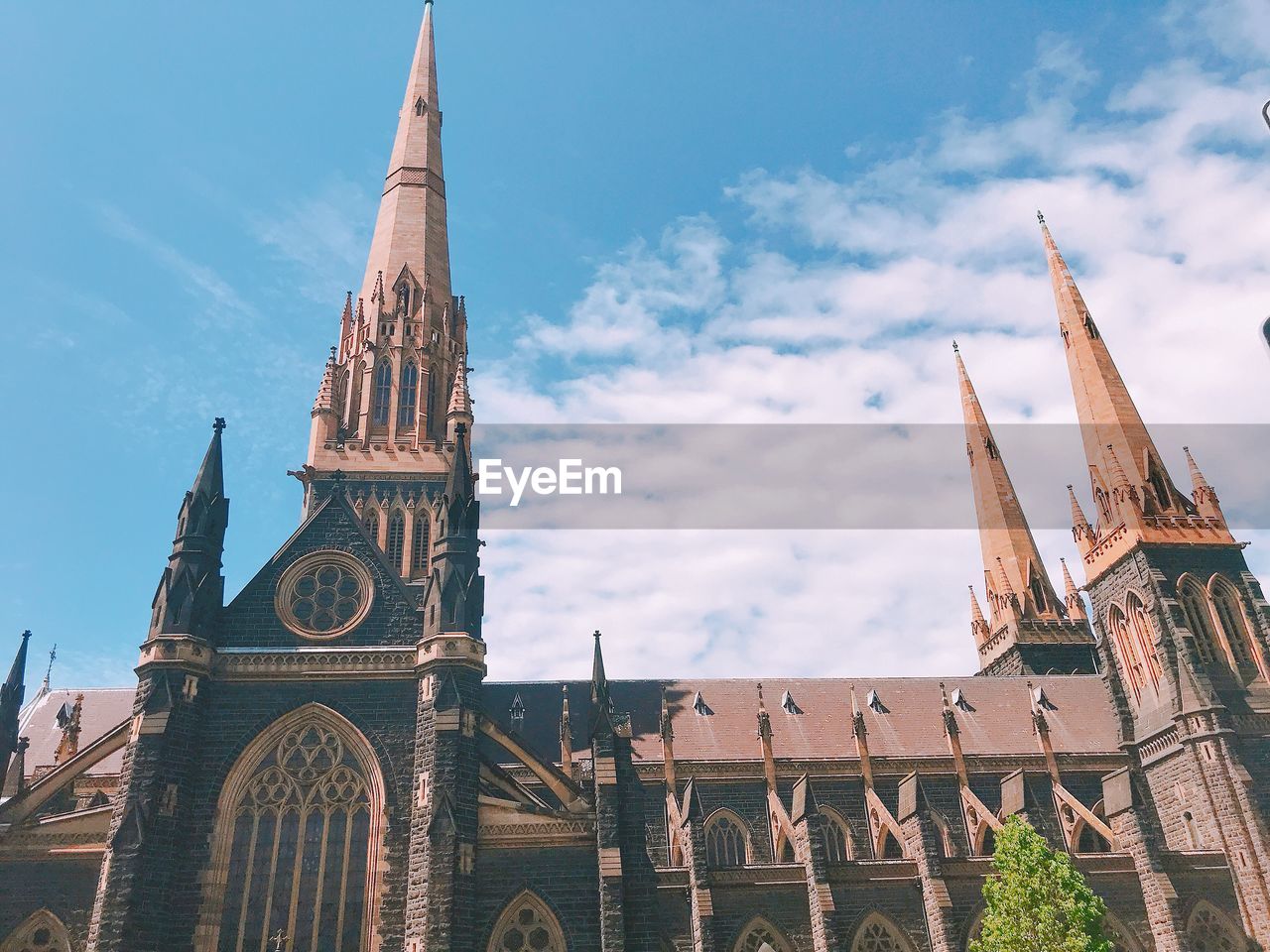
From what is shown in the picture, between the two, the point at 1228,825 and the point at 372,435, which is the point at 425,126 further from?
the point at 1228,825

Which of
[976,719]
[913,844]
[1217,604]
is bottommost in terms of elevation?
[913,844]

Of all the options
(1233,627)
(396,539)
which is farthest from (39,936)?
(1233,627)

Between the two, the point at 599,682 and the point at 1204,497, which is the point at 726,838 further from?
the point at 1204,497

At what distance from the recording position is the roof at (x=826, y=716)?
36.1 metres

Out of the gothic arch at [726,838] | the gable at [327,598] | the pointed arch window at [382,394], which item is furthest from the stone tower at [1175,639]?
the pointed arch window at [382,394]

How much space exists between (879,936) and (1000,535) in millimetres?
25879

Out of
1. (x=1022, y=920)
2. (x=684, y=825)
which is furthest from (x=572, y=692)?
(x=1022, y=920)

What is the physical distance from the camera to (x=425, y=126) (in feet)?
153

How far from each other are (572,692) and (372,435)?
1254 centimetres

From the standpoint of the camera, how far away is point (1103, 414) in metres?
42.2

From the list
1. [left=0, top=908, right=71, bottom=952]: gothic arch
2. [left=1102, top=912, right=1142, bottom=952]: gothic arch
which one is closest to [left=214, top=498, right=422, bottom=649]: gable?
[left=0, top=908, right=71, bottom=952]: gothic arch

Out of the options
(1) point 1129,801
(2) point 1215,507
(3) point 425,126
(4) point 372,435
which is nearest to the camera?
(1) point 1129,801

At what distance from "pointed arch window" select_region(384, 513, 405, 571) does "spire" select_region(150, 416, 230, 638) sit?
8555 millimetres

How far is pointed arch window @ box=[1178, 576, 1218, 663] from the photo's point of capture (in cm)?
3688
